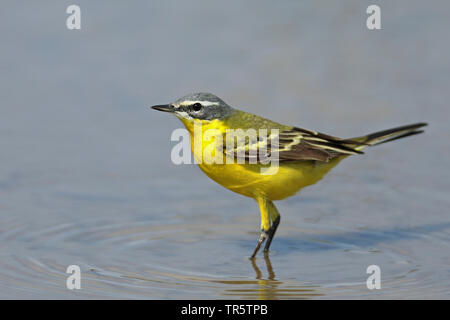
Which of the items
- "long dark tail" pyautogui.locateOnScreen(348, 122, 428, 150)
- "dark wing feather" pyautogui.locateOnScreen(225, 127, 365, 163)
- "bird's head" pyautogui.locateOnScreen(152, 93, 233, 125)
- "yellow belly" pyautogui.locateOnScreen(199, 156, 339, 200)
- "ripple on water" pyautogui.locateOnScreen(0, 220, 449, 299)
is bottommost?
"ripple on water" pyautogui.locateOnScreen(0, 220, 449, 299)

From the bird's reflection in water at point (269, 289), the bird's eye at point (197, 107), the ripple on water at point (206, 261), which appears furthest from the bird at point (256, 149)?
the bird's reflection in water at point (269, 289)

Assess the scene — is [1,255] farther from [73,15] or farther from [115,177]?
[73,15]

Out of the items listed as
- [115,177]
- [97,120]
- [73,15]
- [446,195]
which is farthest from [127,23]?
[446,195]

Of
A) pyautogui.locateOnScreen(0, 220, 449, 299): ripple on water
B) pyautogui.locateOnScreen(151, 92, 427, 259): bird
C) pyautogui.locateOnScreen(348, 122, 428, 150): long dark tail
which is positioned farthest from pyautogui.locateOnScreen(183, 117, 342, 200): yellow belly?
pyautogui.locateOnScreen(0, 220, 449, 299): ripple on water

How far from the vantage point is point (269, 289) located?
796cm

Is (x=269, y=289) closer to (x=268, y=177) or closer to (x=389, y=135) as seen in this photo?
(x=268, y=177)

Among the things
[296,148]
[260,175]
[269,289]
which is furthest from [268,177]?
[269,289]

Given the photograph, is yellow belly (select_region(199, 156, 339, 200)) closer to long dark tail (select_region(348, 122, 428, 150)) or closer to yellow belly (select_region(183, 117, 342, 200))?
yellow belly (select_region(183, 117, 342, 200))

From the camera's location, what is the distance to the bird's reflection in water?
25.5ft

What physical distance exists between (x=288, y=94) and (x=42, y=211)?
15.6ft

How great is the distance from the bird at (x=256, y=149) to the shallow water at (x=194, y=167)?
2.24 ft

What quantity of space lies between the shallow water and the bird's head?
129cm

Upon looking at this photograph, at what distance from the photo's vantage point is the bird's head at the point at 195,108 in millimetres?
9016

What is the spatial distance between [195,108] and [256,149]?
2.44 ft
